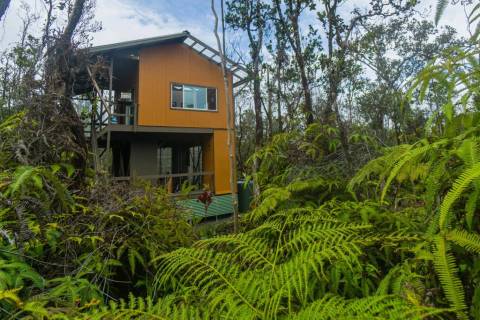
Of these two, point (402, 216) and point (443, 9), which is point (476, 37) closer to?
point (443, 9)

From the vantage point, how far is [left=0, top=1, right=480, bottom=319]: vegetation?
100 cm

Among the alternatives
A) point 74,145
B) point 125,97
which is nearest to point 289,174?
point 74,145

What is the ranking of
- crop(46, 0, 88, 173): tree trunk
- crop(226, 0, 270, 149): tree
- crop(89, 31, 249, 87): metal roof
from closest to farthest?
crop(46, 0, 88, 173): tree trunk, crop(226, 0, 270, 149): tree, crop(89, 31, 249, 87): metal roof

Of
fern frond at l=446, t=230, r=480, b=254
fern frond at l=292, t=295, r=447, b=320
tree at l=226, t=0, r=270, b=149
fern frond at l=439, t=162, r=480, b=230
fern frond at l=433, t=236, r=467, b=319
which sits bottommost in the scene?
fern frond at l=292, t=295, r=447, b=320

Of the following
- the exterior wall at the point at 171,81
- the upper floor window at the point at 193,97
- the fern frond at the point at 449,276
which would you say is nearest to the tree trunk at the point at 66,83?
the fern frond at the point at 449,276

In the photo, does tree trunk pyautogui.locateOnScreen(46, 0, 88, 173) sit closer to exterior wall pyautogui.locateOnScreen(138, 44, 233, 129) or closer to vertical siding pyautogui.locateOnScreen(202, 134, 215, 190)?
exterior wall pyautogui.locateOnScreen(138, 44, 233, 129)

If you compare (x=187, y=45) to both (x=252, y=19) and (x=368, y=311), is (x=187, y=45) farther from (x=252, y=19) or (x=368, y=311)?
(x=368, y=311)


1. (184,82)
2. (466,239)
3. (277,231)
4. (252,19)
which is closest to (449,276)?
(466,239)

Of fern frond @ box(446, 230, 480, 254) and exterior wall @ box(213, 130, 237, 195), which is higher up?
exterior wall @ box(213, 130, 237, 195)

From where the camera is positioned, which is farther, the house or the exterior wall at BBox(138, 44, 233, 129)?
the exterior wall at BBox(138, 44, 233, 129)

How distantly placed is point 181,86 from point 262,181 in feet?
30.7

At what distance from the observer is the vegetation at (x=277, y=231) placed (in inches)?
39.6

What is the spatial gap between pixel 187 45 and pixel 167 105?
2.71 meters

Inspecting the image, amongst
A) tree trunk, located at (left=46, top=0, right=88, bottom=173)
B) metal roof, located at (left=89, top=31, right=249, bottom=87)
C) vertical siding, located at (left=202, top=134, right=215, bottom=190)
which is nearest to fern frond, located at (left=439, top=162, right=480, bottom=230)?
tree trunk, located at (left=46, top=0, right=88, bottom=173)
